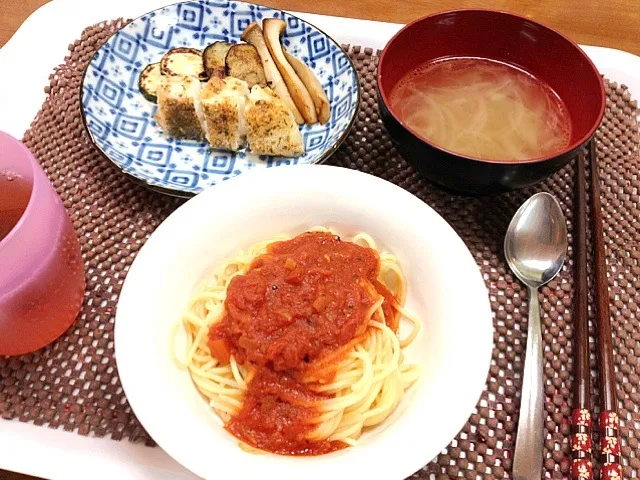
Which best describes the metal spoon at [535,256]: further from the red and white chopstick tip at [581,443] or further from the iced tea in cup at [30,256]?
the iced tea in cup at [30,256]

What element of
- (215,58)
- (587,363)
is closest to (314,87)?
(215,58)

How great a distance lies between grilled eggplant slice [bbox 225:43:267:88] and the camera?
2.30 meters

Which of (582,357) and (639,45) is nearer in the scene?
(582,357)

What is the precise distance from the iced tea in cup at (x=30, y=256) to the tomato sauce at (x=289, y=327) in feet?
1.50

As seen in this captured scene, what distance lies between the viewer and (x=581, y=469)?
54.9 inches

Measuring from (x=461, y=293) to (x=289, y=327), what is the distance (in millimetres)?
452

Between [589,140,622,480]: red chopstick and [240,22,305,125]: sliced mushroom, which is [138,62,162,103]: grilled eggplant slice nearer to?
[240,22,305,125]: sliced mushroom

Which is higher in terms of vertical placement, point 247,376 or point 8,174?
point 8,174

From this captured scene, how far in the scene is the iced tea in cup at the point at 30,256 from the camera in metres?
1.36

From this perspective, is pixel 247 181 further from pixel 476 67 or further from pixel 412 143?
pixel 476 67

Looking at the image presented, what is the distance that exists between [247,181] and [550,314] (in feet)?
3.30

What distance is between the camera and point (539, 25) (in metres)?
1.96

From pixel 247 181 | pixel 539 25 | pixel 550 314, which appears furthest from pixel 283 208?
pixel 539 25

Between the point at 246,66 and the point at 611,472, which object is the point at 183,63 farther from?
the point at 611,472
